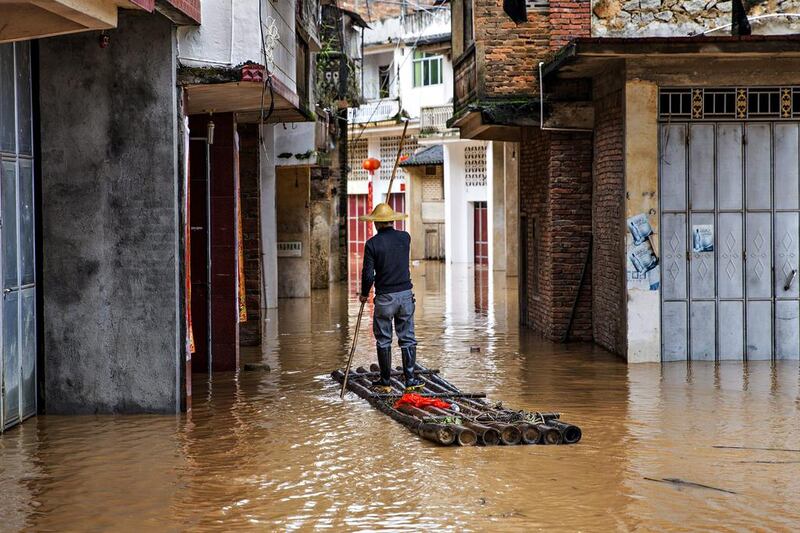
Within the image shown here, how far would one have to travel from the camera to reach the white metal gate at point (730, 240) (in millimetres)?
15773

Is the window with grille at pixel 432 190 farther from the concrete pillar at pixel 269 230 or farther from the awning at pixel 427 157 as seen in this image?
the concrete pillar at pixel 269 230

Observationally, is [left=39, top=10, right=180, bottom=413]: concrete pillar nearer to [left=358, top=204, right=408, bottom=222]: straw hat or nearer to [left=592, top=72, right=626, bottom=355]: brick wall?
[left=358, top=204, right=408, bottom=222]: straw hat

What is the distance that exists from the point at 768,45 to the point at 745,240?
8.78ft

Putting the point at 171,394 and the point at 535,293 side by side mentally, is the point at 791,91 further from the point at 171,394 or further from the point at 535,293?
the point at 171,394

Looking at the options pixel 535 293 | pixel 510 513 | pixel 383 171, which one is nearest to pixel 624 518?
pixel 510 513

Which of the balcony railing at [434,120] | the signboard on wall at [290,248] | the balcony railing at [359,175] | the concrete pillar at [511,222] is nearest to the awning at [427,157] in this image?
the balcony railing at [434,120]

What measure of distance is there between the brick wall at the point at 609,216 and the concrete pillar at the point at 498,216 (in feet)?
67.8

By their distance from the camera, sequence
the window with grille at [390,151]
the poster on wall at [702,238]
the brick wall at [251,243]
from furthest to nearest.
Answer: the window with grille at [390,151] < the brick wall at [251,243] < the poster on wall at [702,238]

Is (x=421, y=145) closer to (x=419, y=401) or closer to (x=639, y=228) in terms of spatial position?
(x=639, y=228)

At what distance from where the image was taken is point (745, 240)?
15906mm

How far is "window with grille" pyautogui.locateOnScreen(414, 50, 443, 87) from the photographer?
49031mm

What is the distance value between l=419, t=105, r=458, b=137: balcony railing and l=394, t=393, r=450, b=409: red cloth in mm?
34567

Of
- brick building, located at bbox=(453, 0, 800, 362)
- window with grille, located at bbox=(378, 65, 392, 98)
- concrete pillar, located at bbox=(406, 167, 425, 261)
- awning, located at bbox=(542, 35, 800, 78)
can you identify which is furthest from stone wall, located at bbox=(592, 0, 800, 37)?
window with grille, located at bbox=(378, 65, 392, 98)

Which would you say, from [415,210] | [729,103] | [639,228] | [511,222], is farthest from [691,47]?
[415,210]
